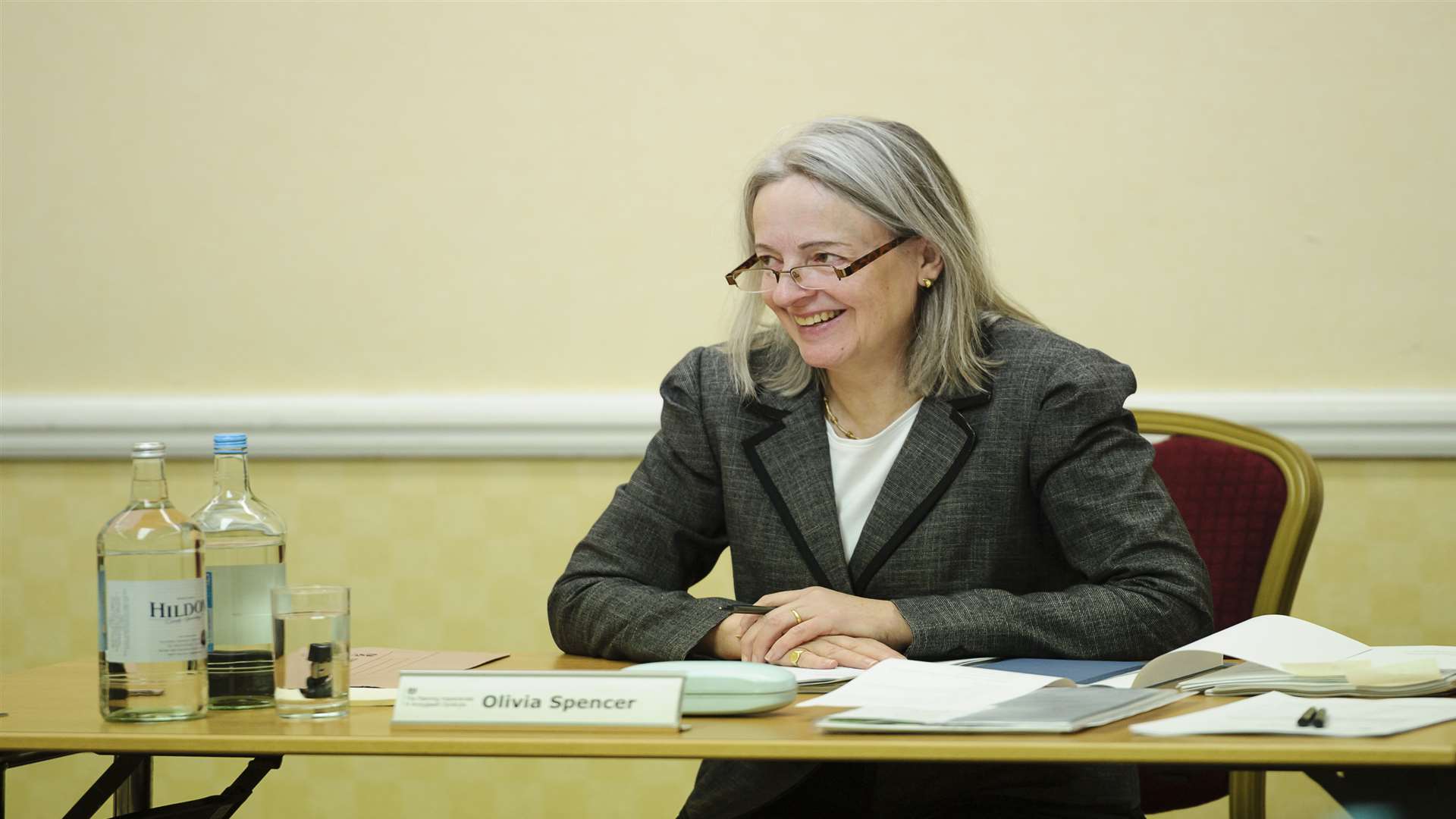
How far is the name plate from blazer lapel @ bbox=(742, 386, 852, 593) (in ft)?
2.38

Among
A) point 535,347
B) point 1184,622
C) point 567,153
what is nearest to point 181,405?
point 535,347

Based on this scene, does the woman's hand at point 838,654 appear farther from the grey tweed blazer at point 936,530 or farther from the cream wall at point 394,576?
the cream wall at point 394,576

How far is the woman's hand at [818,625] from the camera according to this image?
1.52 metres

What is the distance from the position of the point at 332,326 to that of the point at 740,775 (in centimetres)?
162

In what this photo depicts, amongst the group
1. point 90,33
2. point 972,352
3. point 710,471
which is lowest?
point 710,471

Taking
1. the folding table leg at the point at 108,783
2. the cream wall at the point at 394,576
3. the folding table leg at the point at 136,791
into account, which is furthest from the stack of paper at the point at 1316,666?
the cream wall at the point at 394,576

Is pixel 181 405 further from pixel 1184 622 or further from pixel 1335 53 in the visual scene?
pixel 1335 53

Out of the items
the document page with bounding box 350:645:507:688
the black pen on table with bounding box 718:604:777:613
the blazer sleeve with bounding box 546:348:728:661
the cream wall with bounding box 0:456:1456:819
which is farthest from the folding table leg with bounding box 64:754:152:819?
the cream wall with bounding box 0:456:1456:819

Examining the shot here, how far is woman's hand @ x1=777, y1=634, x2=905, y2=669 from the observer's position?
4.79 feet

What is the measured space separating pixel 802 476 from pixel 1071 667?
539 mm

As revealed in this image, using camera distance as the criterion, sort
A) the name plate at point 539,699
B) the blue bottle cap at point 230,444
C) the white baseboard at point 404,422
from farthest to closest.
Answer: the white baseboard at point 404,422 → the blue bottle cap at point 230,444 → the name plate at point 539,699

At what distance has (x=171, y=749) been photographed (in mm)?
1107

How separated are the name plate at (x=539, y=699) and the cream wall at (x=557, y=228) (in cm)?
162

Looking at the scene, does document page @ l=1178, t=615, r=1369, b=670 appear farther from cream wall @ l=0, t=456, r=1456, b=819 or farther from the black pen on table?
cream wall @ l=0, t=456, r=1456, b=819
